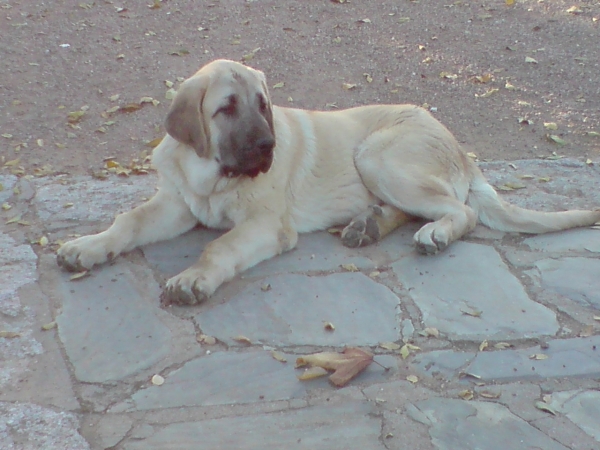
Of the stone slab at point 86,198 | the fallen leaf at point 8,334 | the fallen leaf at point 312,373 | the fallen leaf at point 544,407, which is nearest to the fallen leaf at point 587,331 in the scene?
the fallen leaf at point 544,407

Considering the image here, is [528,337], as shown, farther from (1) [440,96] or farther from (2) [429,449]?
(1) [440,96]

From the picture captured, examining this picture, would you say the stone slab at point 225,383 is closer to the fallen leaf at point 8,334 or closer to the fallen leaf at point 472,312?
the fallen leaf at point 8,334

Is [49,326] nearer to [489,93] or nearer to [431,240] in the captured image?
[431,240]

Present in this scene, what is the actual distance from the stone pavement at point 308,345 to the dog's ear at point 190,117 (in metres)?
0.65

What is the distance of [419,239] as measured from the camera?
163 inches

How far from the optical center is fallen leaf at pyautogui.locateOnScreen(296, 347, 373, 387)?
3.04 m

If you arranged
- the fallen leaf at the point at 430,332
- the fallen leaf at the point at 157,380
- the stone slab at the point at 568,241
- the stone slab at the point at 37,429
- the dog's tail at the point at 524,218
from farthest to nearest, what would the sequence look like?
the dog's tail at the point at 524,218
the stone slab at the point at 568,241
the fallen leaf at the point at 430,332
the fallen leaf at the point at 157,380
the stone slab at the point at 37,429

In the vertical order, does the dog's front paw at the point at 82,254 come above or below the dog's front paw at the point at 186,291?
below

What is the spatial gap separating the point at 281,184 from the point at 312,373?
156 centimetres

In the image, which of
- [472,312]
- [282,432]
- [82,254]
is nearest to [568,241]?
[472,312]

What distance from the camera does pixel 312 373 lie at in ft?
10.0

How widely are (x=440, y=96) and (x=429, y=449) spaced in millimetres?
5024

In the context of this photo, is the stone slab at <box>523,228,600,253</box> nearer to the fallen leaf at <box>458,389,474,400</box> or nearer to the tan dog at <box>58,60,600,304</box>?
the tan dog at <box>58,60,600,304</box>

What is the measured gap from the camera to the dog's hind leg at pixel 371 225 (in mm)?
4297
